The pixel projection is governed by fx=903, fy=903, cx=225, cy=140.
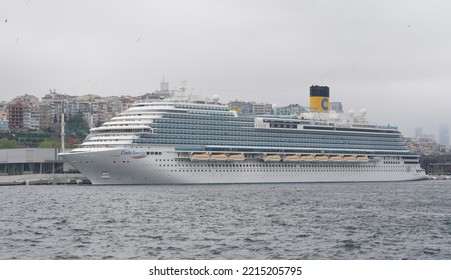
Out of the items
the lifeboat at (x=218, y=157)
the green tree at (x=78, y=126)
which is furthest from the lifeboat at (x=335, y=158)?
the green tree at (x=78, y=126)

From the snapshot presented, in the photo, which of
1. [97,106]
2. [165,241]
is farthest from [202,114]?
[97,106]

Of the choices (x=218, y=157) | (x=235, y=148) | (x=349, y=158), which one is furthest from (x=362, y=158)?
(x=218, y=157)

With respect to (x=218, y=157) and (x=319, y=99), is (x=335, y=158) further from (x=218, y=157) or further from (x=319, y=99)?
(x=218, y=157)

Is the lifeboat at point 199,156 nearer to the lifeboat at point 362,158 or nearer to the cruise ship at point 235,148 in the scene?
the cruise ship at point 235,148

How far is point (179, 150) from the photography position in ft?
237

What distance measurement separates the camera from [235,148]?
77375 mm

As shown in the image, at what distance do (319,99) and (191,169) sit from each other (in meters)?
24.3

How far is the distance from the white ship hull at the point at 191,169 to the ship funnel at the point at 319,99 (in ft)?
25.3

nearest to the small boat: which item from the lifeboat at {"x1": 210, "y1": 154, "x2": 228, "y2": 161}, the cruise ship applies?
the cruise ship

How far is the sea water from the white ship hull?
18.0 meters

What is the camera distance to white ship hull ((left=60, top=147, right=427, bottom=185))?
68.8 meters

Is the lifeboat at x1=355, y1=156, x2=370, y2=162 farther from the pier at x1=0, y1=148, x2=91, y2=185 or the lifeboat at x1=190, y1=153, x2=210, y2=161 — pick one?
the pier at x1=0, y1=148, x2=91, y2=185

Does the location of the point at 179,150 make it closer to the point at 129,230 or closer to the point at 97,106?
the point at 129,230

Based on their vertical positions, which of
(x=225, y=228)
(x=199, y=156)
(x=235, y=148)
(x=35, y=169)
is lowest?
(x=225, y=228)
